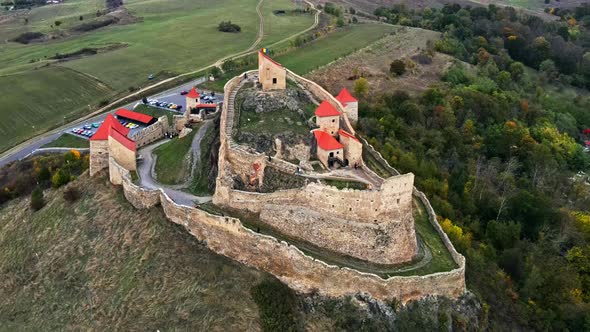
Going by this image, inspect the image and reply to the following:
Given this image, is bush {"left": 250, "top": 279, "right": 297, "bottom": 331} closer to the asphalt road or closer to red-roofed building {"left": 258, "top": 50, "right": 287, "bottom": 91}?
red-roofed building {"left": 258, "top": 50, "right": 287, "bottom": 91}

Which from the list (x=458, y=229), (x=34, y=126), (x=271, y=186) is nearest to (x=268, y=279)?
(x=271, y=186)

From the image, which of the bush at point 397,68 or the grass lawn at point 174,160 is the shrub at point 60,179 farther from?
the bush at point 397,68

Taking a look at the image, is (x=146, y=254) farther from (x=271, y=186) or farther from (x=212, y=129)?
(x=212, y=129)

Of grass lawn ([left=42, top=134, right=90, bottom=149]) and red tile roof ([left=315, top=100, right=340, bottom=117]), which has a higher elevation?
red tile roof ([left=315, top=100, right=340, bottom=117])

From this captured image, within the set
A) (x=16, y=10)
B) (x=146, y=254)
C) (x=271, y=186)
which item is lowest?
(x=16, y=10)

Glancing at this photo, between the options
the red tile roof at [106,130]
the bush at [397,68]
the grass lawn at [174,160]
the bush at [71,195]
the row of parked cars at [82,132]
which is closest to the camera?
the grass lawn at [174,160]

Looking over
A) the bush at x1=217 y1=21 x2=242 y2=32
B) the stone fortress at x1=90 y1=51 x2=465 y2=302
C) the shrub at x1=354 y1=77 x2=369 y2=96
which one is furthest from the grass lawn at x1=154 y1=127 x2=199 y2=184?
the bush at x1=217 y1=21 x2=242 y2=32

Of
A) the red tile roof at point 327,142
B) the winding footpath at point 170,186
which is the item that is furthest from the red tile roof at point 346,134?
the winding footpath at point 170,186
